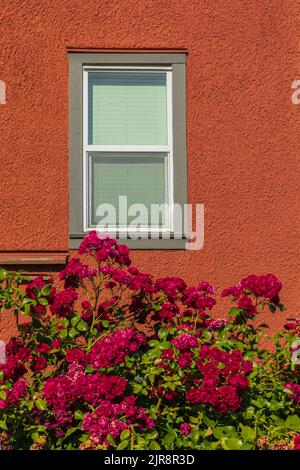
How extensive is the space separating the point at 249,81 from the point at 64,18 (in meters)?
1.81

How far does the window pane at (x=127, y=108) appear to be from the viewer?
16.1 feet

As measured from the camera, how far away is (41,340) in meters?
3.48

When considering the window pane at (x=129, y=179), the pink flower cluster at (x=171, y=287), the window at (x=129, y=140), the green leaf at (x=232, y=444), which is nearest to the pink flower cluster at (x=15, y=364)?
the pink flower cluster at (x=171, y=287)

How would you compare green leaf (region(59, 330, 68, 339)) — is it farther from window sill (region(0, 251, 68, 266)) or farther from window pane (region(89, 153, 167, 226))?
window pane (region(89, 153, 167, 226))

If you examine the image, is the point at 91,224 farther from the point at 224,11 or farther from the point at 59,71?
the point at 224,11

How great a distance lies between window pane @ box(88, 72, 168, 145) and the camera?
4910 mm

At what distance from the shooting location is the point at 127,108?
195 inches

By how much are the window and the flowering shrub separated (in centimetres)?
113

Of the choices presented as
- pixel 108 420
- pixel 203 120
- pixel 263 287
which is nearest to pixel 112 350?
pixel 108 420

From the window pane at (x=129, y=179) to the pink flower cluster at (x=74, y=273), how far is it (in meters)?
1.23

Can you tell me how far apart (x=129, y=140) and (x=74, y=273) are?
70.6 inches

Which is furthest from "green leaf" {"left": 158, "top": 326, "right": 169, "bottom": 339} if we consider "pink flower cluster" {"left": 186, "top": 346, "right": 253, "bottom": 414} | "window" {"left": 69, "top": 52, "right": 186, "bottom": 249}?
"window" {"left": 69, "top": 52, "right": 186, "bottom": 249}

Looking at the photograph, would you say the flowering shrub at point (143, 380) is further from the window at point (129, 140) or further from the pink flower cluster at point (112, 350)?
the window at point (129, 140)

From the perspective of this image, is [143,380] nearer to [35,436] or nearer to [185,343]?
[185,343]
